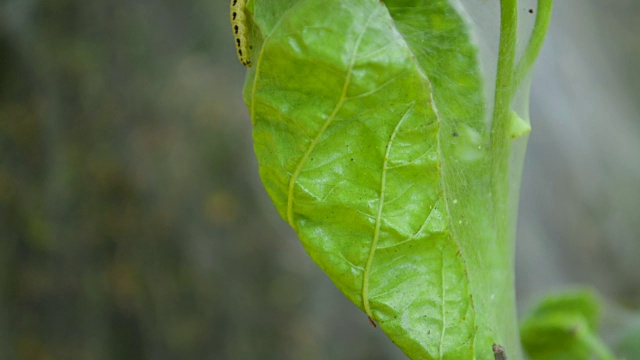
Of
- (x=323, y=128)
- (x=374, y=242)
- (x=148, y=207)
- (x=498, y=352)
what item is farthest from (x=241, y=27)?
(x=148, y=207)

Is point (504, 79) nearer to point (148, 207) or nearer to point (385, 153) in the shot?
point (385, 153)

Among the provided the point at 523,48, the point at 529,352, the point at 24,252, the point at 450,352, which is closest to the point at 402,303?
the point at 450,352

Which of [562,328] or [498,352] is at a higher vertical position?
[498,352]

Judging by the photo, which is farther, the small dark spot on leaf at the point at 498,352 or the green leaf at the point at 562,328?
the green leaf at the point at 562,328

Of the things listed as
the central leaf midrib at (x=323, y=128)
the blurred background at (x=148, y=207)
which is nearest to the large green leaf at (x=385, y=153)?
the central leaf midrib at (x=323, y=128)

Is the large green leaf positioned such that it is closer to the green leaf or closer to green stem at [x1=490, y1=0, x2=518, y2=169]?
green stem at [x1=490, y1=0, x2=518, y2=169]

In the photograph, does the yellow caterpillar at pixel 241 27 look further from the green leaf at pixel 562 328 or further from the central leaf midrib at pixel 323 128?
the green leaf at pixel 562 328

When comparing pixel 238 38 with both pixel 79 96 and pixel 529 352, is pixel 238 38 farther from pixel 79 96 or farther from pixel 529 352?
pixel 79 96
